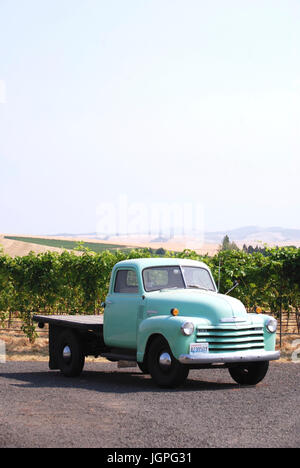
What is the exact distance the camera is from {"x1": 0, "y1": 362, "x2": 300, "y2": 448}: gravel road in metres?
7.54

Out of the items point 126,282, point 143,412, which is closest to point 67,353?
point 126,282

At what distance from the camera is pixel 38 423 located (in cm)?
847

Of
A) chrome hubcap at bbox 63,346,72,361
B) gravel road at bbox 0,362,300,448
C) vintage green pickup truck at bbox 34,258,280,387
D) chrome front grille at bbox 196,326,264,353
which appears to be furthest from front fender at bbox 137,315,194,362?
chrome hubcap at bbox 63,346,72,361

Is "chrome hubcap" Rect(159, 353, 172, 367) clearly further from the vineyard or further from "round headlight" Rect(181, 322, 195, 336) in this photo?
the vineyard

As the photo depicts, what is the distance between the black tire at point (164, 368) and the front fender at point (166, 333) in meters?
0.16

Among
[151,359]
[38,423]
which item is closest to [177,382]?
[151,359]

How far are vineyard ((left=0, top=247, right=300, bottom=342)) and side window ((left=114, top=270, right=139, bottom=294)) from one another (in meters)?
5.53

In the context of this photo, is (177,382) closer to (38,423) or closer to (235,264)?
(38,423)

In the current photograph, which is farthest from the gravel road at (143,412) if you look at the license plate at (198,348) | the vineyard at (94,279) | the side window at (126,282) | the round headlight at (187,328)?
the vineyard at (94,279)

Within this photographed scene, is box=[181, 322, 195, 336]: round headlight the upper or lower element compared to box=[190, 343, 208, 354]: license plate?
upper

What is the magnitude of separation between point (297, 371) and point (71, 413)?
692 centimetres

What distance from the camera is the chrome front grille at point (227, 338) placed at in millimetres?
11586

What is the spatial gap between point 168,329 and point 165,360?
527 millimetres

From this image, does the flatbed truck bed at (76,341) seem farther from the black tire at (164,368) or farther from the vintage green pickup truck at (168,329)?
the black tire at (164,368)
